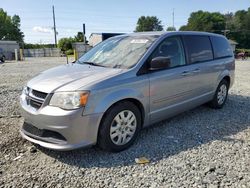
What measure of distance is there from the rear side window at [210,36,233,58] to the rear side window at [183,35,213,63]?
24 cm

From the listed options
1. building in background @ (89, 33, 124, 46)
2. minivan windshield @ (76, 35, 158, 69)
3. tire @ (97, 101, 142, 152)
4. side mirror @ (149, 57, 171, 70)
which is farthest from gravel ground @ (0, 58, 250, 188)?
building in background @ (89, 33, 124, 46)

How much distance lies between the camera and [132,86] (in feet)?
12.5

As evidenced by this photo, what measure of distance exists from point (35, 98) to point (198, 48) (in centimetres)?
339

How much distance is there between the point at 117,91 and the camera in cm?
361

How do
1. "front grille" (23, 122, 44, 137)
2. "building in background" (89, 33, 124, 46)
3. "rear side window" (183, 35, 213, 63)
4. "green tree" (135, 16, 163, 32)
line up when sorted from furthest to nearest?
"green tree" (135, 16, 163, 32), "building in background" (89, 33, 124, 46), "rear side window" (183, 35, 213, 63), "front grille" (23, 122, 44, 137)

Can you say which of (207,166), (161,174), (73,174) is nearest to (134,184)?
(161,174)

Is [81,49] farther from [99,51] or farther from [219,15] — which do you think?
[219,15]

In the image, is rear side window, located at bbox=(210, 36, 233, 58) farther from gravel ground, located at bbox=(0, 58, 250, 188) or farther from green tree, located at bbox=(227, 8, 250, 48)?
green tree, located at bbox=(227, 8, 250, 48)

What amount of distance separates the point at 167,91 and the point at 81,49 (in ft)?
48.3

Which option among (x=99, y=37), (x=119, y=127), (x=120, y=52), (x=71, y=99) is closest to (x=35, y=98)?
(x=71, y=99)

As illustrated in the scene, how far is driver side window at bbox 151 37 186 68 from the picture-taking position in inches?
172

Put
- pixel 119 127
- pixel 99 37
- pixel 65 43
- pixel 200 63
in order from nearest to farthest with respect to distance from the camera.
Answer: pixel 119 127
pixel 200 63
pixel 99 37
pixel 65 43

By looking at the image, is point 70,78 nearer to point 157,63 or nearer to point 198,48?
point 157,63

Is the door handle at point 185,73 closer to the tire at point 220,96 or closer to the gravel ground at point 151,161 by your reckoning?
the gravel ground at point 151,161
